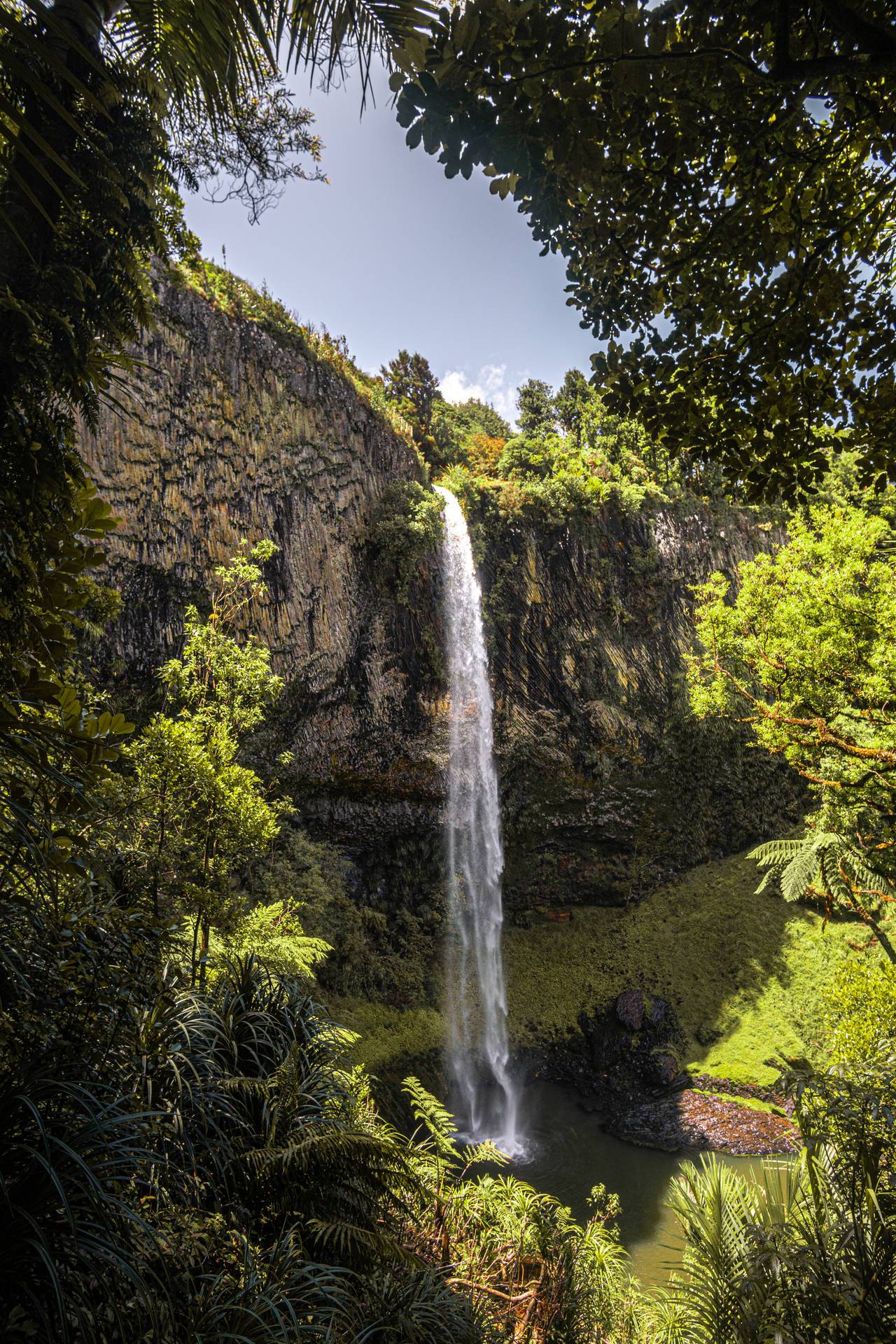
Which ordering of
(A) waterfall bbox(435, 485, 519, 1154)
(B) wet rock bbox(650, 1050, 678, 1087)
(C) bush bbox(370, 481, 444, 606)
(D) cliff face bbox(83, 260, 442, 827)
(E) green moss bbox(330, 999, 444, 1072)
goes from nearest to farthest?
(D) cliff face bbox(83, 260, 442, 827), (B) wet rock bbox(650, 1050, 678, 1087), (E) green moss bbox(330, 999, 444, 1072), (C) bush bbox(370, 481, 444, 606), (A) waterfall bbox(435, 485, 519, 1154)

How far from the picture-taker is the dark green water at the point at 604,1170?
7.19 meters

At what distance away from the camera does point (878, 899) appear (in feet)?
35.6

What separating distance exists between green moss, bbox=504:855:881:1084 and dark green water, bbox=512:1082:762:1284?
1833 millimetres

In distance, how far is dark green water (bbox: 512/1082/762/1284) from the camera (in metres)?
7.19

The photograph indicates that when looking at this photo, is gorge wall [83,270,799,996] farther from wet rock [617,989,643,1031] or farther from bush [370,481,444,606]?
wet rock [617,989,643,1031]

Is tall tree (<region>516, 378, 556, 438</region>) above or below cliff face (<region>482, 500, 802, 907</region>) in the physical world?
above

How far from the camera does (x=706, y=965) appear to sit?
12570 millimetres

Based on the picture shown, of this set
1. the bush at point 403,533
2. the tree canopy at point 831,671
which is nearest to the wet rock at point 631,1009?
the tree canopy at point 831,671

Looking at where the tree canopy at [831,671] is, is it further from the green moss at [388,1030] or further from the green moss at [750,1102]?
the green moss at [388,1030]

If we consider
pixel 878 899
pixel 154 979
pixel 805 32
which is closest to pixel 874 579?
pixel 878 899

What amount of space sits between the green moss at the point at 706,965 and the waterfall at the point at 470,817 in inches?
28.4

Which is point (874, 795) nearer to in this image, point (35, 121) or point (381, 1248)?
point (381, 1248)

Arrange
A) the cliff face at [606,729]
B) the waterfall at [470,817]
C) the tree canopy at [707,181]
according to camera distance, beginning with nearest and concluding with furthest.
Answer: the tree canopy at [707,181] → the waterfall at [470,817] → the cliff face at [606,729]

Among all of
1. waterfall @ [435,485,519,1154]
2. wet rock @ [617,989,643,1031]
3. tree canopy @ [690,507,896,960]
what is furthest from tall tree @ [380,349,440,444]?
wet rock @ [617,989,643,1031]
